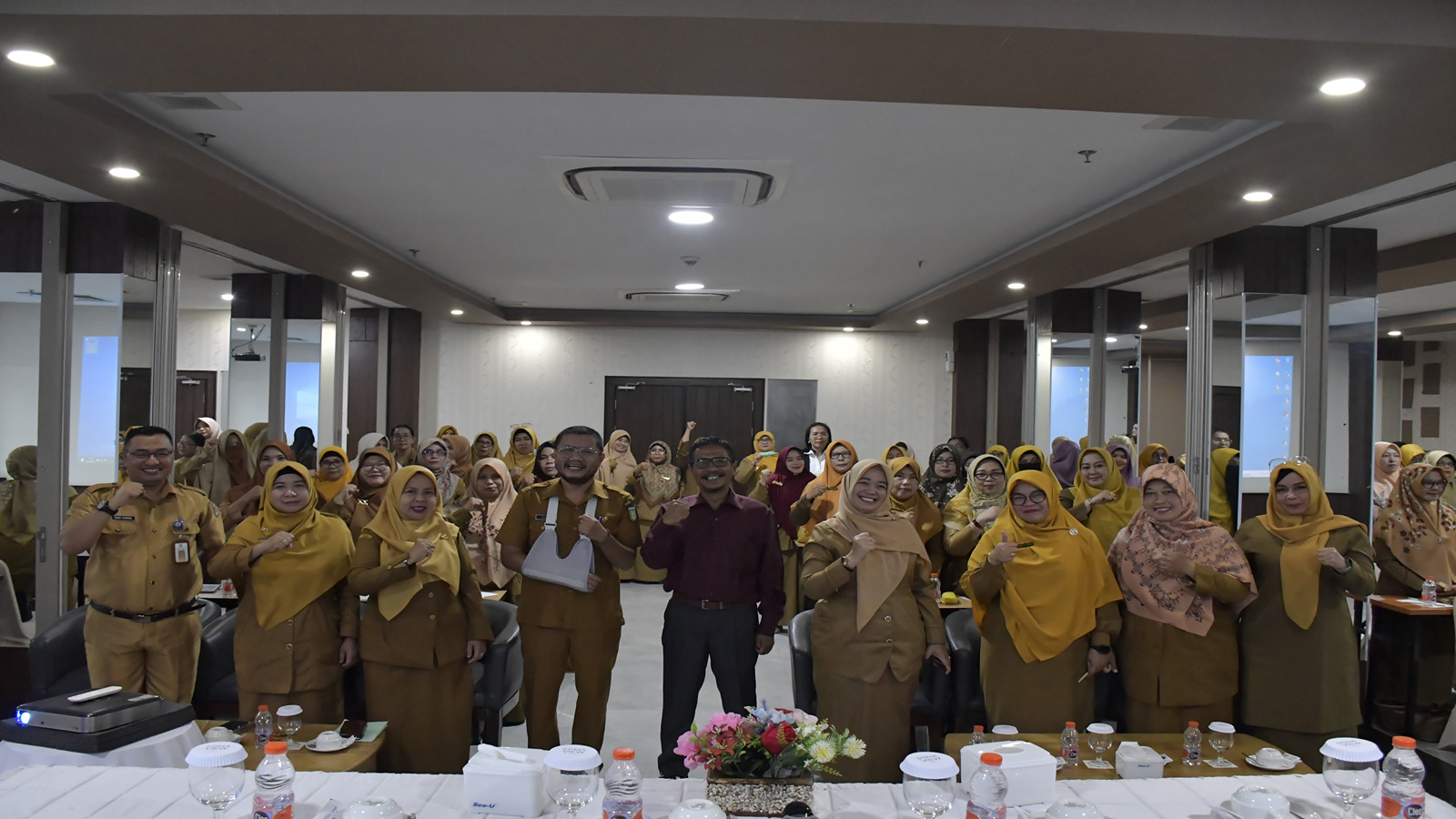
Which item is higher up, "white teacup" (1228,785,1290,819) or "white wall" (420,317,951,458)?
"white wall" (420,317,951,458)

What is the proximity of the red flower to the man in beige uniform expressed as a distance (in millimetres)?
2841

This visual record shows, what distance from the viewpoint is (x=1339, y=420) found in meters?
5.56

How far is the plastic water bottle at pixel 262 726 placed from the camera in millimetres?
2924

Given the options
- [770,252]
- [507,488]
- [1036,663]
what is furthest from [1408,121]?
[507,488]

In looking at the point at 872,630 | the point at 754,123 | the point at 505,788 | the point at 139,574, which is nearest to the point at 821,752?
the point at 505,788

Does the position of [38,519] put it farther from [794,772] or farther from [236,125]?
[794,772]

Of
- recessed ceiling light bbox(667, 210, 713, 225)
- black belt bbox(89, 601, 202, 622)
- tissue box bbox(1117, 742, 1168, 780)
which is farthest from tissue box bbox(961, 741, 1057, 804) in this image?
recessed ceiling light bbox(667, 210, 713, 225)

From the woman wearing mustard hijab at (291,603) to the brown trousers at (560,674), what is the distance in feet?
2.25

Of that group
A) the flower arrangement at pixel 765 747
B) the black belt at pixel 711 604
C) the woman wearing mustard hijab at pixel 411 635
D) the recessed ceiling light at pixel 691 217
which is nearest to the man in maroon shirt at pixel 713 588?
the black belt at pixel 711 604

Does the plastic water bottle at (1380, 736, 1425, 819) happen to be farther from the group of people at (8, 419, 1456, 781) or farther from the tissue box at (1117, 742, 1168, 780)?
the group of people at (8, 419, 1456, 781)

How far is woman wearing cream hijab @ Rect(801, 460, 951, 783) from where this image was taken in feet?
11.6

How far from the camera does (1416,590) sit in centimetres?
526

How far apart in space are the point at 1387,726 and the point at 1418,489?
1.54m

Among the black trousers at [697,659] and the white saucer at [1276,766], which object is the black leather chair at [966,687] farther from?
the white saucer at [1276,766]
